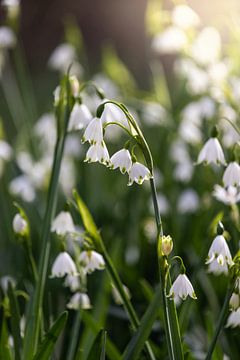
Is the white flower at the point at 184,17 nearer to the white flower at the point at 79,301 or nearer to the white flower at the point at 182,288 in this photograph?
the white flower at the point at 79,301

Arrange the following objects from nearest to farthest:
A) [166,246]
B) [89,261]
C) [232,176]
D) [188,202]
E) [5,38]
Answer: [166,246] < [232,176] < [89,261] < [188,202] < [5,38]

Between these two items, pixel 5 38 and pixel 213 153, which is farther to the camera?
pixel 5 38

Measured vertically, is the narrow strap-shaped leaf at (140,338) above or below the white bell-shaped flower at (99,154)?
below

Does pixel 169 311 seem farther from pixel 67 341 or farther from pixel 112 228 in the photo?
pixel 112 228

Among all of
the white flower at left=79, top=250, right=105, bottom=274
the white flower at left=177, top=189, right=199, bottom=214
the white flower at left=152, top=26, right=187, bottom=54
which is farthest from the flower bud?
the white flower at left=152, top=26, right=187, bottom=54

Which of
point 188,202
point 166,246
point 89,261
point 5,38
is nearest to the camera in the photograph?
point 166,246

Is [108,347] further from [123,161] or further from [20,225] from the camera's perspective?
[123,161]

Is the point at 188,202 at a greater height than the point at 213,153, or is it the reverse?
the point at 213,153

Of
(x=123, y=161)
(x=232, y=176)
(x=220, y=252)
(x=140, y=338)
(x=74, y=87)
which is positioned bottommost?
(x=140, y=338)

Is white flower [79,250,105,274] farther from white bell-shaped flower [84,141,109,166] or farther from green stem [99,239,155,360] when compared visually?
white bell-shaped flower [84,141,109,166]

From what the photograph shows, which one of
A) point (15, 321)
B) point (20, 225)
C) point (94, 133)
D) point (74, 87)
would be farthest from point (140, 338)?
point (74, 87)

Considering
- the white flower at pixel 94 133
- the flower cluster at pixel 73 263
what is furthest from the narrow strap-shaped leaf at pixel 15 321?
the white flower at pixel 94 133
